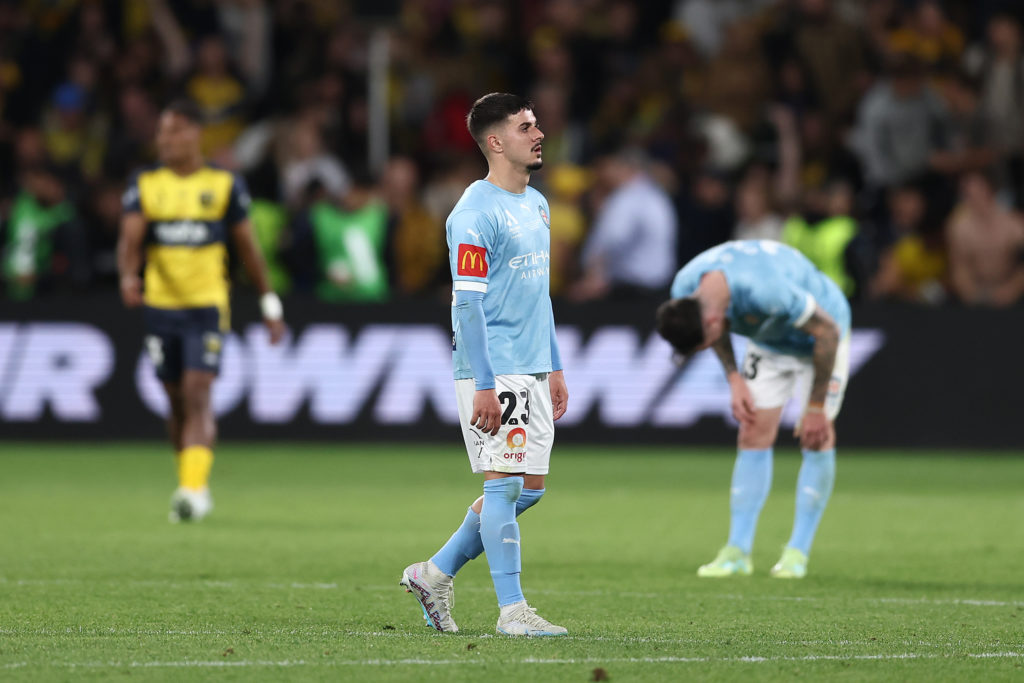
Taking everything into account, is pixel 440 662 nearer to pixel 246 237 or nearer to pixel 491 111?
pixel 491 111

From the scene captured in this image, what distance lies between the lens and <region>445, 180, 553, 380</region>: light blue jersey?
6.63 meters

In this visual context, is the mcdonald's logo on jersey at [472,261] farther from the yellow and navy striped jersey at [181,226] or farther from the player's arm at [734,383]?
the yellow and navy striped jersey at [181,226]

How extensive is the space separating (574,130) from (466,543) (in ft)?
41.1

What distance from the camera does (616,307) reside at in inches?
650

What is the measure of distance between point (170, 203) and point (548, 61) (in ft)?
26.9

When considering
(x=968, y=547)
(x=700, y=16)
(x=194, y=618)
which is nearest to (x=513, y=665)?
(x=194, y=618)

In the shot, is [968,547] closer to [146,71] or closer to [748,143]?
[748,143]

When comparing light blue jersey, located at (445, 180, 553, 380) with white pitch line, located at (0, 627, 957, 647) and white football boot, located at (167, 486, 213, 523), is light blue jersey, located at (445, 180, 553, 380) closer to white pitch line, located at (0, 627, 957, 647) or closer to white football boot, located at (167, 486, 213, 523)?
white pitch line, located at (0, 627, 957, 647)

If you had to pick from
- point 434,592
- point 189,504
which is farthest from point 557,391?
point 189,504

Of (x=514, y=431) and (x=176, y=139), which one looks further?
(x=176, y=139)

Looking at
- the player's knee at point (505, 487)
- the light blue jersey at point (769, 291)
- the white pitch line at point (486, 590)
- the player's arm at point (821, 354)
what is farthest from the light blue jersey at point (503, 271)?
the player's arm at point (821, 354)

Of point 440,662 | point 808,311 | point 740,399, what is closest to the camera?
point 440,662

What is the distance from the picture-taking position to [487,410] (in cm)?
649

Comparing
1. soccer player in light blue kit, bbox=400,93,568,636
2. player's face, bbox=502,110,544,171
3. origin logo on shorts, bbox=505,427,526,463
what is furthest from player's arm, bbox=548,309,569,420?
player's face, bbox=502,110,544,171
